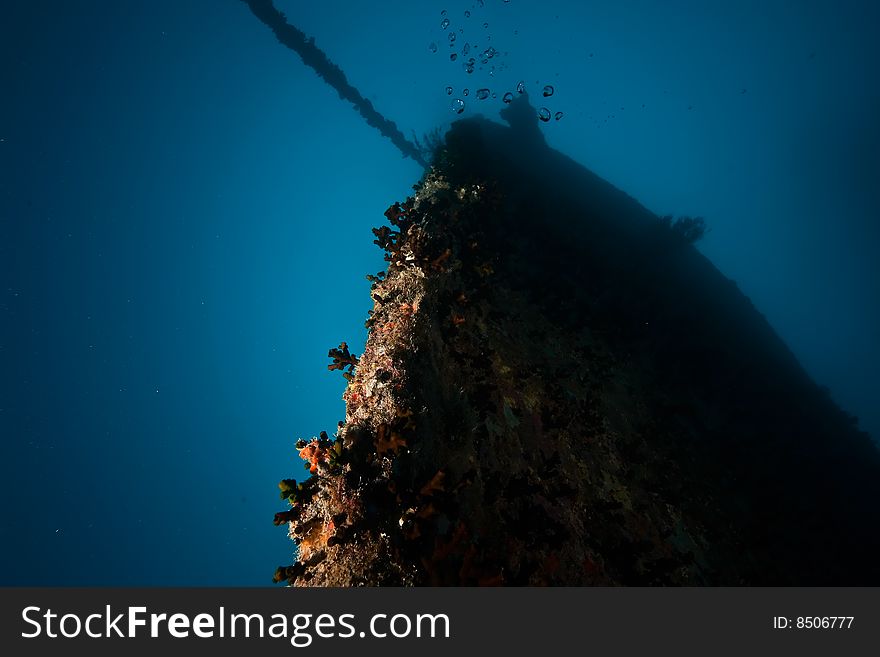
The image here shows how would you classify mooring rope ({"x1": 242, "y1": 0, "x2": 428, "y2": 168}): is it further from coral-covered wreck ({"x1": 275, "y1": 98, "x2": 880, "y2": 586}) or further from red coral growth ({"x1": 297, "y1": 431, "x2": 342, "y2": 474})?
red coral growth ({"x1": 297, "y1": 431, "x2": 342, "y2": 474})

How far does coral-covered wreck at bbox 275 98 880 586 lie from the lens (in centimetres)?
417

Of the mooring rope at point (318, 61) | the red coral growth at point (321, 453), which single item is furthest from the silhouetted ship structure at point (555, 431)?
the mooring rope at point (318, 61)

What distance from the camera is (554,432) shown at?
6066 mm

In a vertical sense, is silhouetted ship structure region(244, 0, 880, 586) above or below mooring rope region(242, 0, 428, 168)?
below

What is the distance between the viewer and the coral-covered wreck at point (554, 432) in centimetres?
417

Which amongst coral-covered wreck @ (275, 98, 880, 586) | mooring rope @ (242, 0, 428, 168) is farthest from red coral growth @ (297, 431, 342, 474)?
mooring rope @ (242, 0, 428, 168)

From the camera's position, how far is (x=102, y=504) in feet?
374

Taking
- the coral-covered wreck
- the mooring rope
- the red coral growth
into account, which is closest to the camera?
the coral-covered wreck

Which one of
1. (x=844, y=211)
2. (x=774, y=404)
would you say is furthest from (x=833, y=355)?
(x=774, y=404)

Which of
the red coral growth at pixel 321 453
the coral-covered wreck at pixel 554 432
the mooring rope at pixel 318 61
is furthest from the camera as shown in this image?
the mooring rope at pixel 318 61

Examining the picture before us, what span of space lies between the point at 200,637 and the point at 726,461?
9.93 meters

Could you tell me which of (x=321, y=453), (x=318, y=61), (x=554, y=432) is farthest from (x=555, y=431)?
(x=318, y=61)

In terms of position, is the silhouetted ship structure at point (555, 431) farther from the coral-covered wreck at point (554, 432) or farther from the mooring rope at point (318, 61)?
the mooring rope at point (318, 61)

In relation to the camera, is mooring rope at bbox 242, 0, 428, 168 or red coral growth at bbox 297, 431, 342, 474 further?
mooring rope at bbox 242, 0, 428, 168
